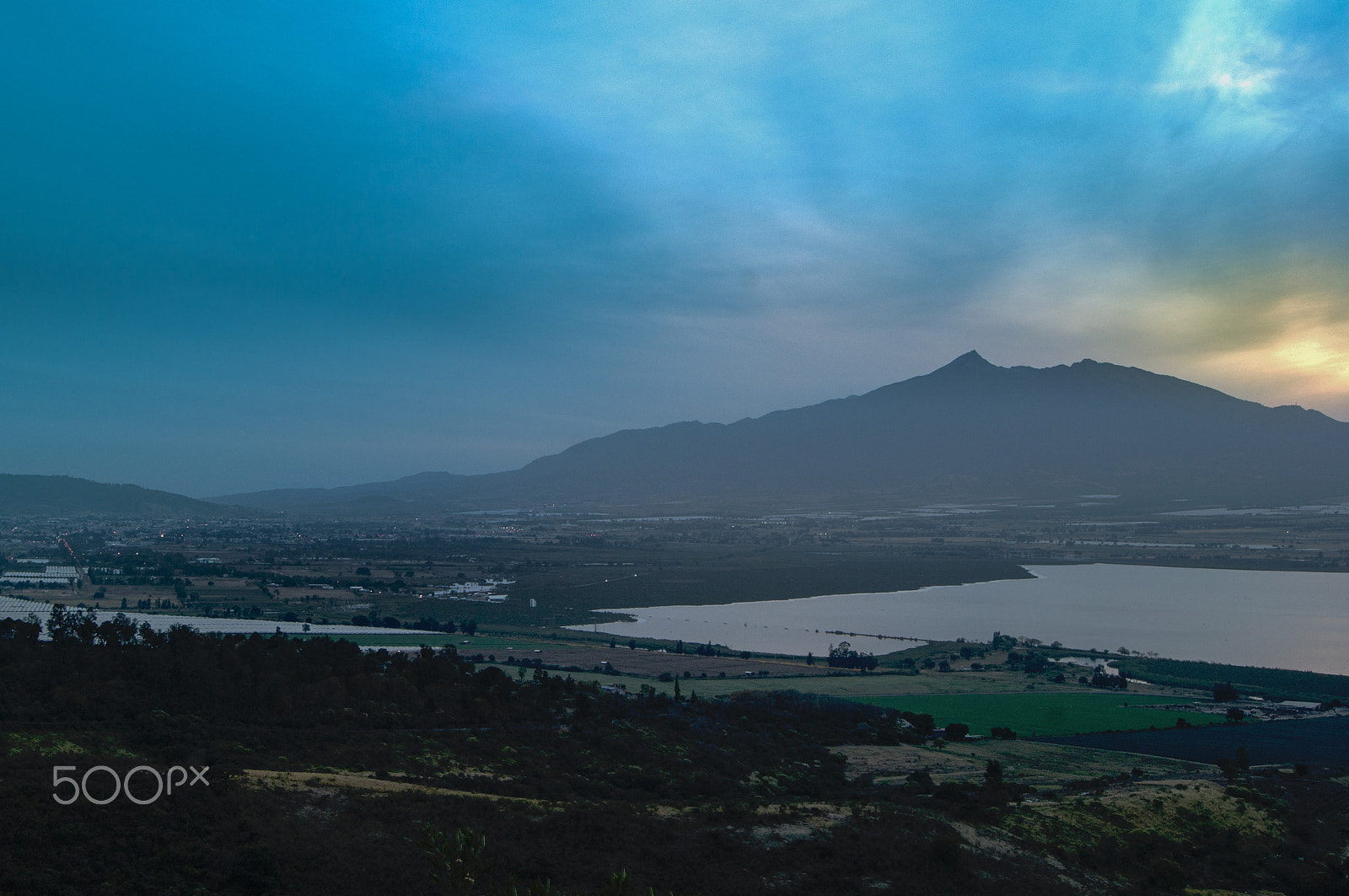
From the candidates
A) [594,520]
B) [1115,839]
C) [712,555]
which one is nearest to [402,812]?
[1115,839]

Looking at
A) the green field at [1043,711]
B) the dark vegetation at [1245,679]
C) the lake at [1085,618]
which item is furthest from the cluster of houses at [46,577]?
the dark vegetation at [1245,679]

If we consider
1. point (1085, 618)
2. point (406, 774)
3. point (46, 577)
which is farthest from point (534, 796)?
point (46, 577)

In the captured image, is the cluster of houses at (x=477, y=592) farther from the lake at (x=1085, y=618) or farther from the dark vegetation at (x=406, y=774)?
the dark vegetation at (x=406, y=774)

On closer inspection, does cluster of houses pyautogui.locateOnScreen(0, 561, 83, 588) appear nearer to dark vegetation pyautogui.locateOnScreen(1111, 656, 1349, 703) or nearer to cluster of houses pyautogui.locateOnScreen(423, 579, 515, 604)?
cluster of houses pyautogui.locateOnScreen(423, 579, 515, 604)

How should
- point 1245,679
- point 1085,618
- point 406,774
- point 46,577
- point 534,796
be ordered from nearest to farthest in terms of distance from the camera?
point 534,796
point 406,774
point 1245,679
point 1085,618
point 46,577

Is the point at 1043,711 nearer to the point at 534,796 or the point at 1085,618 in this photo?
the point at 534,796
